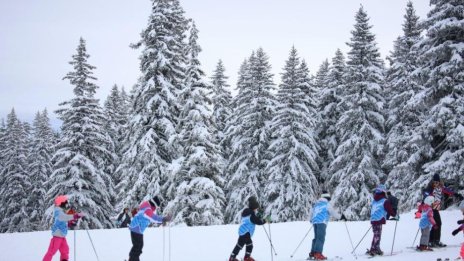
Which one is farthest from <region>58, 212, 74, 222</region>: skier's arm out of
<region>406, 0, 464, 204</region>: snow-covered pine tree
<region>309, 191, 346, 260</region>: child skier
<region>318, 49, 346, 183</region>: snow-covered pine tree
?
<region>318, 49, 346, 183</region>: snow-covered pine tree

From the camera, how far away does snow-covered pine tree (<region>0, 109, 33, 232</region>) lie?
37969 millimetres

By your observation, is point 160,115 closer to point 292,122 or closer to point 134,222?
point 292,122

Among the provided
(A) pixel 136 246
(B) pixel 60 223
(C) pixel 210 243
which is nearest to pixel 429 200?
(C) pixel 210 243

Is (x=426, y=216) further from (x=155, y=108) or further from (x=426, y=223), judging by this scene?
(x=155, y=108)

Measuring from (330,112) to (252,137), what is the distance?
→ 709 centimetres

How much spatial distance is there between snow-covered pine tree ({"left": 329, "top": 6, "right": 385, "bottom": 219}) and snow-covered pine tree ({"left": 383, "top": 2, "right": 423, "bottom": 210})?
3.06 feet

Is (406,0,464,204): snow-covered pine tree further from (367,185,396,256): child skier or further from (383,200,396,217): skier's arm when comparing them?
(383,200,396,217): skier's arm

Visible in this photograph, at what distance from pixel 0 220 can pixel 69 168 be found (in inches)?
875

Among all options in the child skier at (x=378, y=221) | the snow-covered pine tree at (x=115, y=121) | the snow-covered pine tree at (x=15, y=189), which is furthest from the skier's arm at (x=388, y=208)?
the snow-covered pine tree at (x=15, y=189)

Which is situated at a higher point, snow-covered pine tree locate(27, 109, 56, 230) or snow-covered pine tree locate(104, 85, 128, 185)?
snow-covered pine tree locate(104, 85, 128, 185)

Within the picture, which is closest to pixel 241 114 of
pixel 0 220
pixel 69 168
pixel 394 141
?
pixel 394 141

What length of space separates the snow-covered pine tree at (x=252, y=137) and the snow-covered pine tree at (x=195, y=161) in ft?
A: 19.9

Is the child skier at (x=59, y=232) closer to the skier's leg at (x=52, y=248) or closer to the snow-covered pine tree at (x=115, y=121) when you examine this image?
the skier's leg at (x=52, y=248)

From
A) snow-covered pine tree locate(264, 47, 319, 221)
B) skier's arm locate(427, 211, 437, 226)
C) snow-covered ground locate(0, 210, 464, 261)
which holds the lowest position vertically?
snow-covered ground locate(0, 210, 464, 261)
